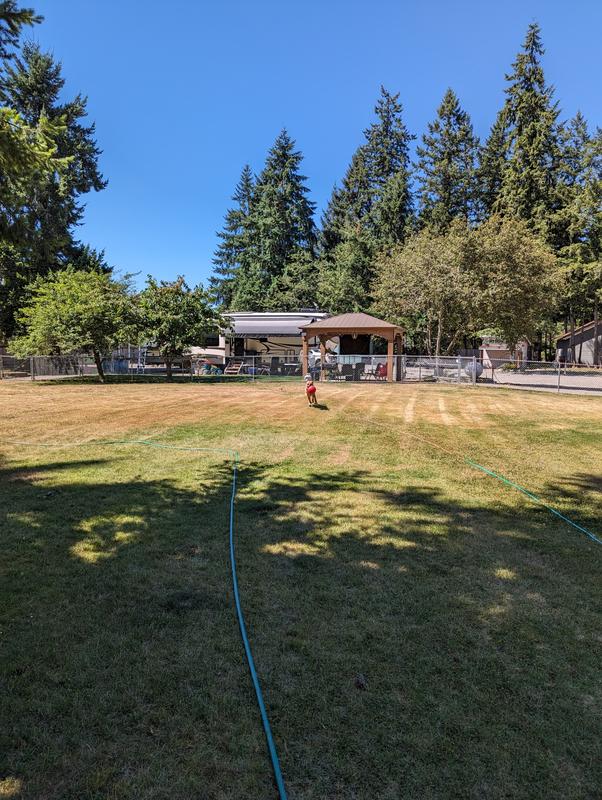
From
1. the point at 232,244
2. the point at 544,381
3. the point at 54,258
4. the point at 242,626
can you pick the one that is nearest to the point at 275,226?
the point at 232,244

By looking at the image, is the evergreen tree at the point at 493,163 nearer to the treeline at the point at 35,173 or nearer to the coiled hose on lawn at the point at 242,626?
the treeline at the point at 35,173

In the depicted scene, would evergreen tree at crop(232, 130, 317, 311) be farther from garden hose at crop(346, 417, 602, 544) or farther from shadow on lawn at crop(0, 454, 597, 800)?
shadow on lawn at crop(0, 454, 597, 800)

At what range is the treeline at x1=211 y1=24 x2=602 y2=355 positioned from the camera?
29.3m

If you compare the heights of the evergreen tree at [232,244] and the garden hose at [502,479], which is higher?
the evergreen tree at [232,244]

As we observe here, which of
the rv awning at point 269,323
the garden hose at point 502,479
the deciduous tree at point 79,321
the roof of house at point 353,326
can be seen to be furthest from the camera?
the rv awning at point 269,323

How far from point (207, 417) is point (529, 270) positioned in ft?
79.3

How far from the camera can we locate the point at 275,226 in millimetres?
55688

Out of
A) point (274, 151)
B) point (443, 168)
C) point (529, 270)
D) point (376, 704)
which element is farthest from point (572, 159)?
point (376, 704)

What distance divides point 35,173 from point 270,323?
30.0 metres

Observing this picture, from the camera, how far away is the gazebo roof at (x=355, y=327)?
25.3 m

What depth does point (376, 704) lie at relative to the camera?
2664 mm

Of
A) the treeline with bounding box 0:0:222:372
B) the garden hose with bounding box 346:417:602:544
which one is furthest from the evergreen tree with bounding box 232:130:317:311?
the garden hose with bounding box 346:417:602:544

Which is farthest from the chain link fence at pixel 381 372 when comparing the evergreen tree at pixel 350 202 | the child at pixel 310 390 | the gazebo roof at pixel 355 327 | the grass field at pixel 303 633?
the evergreen tree at pixel 350 202

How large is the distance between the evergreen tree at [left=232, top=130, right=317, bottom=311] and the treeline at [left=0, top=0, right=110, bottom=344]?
1644 cm
